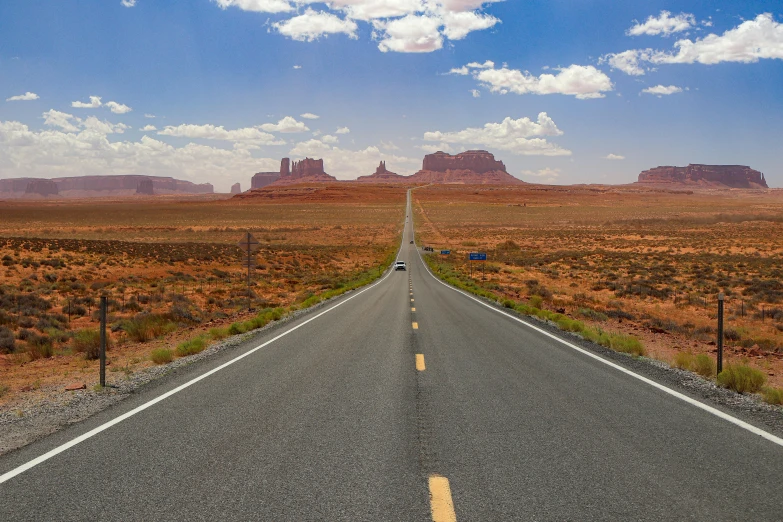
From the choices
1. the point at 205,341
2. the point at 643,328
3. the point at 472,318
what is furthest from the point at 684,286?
the point at 205,341

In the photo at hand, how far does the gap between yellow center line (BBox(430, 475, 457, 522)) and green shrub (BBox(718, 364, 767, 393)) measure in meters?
5.96

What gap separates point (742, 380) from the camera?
27.7ft

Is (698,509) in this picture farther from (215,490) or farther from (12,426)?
(12,426)

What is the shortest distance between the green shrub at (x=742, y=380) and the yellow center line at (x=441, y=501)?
5.96 m

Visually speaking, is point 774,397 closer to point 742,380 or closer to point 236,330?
point 742,380

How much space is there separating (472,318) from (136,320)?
11.8 metres

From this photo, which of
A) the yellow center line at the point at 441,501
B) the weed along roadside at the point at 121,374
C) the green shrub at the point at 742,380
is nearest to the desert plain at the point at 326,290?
the weed along roadside at the point at 121,374

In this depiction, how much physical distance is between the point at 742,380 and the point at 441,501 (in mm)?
6368

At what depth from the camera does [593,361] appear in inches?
422

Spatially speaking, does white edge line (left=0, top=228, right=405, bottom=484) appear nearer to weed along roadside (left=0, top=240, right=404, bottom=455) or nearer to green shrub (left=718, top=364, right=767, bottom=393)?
weed along roadside (left=0, top=240, right=404, bottom=455)

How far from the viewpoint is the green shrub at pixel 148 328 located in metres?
17.0

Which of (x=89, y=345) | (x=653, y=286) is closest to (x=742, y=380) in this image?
(x=89, y=345)

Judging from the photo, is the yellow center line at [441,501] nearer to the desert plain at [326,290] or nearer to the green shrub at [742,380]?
the green shrub at [742,380]

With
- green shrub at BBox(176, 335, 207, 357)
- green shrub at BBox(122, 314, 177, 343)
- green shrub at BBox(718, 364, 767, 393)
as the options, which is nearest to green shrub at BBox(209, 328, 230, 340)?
green shrub at BBox(176, 335, 207, 357)
